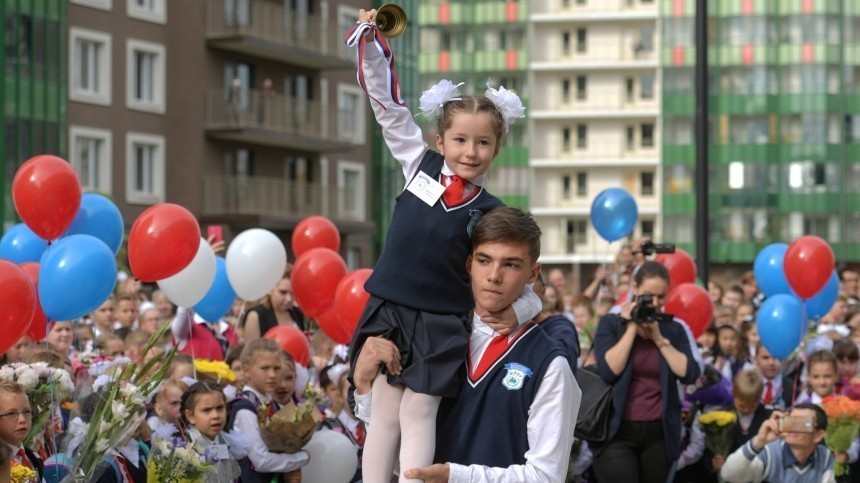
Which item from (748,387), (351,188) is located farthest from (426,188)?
(351,188)

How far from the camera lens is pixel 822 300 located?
14.3 m

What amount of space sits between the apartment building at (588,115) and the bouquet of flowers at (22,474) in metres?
66.7

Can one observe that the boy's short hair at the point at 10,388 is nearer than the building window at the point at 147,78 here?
Yes

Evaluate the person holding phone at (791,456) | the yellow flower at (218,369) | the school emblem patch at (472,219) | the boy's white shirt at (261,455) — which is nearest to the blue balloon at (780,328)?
the person holding phone at (791,456)

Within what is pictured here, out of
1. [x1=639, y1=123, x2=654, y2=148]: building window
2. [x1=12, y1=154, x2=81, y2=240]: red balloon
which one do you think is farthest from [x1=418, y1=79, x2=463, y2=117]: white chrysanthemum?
[x1=639, y1=123, x2=654, y2=148]: building window

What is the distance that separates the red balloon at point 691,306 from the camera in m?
11.6

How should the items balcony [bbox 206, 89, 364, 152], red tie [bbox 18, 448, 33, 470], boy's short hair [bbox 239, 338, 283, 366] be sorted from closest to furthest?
red tie [bbox 18, 448, 33, 470], boy's short hair [bbox 239, 338, 283, 366], balcony [bbox 206, 89, 364, 152]

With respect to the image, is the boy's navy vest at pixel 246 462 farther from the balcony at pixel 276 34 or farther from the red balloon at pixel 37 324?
the balcony at pixel 276 34

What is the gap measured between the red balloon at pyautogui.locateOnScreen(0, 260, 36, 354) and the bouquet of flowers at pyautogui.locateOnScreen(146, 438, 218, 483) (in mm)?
891

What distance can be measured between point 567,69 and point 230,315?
58.8m

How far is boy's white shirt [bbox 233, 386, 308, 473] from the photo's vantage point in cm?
870

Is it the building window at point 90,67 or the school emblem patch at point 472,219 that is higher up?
the building window at point 90,67

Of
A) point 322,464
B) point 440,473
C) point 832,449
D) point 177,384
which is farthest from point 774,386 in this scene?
point 440,473

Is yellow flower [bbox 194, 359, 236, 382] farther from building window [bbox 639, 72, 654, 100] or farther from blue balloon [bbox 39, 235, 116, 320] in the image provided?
building window [bbox 639, 72, 654, 100]
